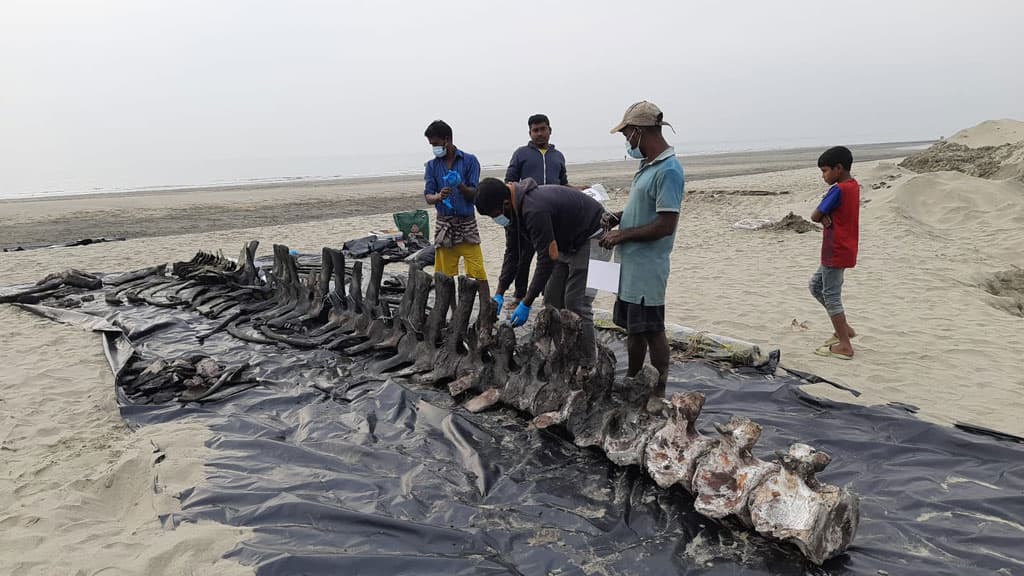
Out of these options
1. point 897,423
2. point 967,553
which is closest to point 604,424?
point 967,553

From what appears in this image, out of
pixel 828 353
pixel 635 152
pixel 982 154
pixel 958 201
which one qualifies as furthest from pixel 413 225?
pixel 982 154

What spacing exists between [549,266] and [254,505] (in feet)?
8.20

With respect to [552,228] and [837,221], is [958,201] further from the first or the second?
[552,228]

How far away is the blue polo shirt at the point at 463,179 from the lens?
21.0 ft

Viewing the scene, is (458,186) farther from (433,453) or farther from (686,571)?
(686,571)

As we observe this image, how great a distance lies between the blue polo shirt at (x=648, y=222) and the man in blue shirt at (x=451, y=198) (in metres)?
2.50

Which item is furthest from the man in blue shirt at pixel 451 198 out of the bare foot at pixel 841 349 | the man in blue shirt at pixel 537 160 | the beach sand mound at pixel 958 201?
the beach sand mound at pixel 958 201

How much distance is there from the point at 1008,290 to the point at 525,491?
8873mm

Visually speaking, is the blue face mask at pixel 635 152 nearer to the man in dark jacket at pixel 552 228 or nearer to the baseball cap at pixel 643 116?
the baseball cap at pixel 643 116

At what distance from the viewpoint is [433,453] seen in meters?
3.90

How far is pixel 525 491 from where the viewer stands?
11.1 ft

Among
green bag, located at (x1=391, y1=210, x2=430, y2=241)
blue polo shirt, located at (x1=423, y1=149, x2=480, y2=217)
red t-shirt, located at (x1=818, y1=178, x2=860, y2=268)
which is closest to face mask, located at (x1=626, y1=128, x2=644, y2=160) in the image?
red t-shirt, located at (x1=818, y1=178, x2=860, y2=268)

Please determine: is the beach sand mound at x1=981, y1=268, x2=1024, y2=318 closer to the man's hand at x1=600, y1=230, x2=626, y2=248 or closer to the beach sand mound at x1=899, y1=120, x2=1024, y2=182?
the man's hand at x1=600, y1=230, x2=626, y2=248

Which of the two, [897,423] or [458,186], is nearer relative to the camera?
[897,423]
